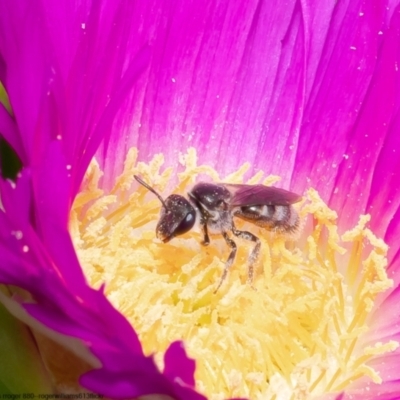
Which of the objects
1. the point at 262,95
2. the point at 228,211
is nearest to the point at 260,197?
the point at 228,211

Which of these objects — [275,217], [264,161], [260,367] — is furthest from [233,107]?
[260,367]

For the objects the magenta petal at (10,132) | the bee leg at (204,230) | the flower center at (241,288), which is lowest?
the flower center at (241,288)

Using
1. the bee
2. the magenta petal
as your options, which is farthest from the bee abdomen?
the magenta petal

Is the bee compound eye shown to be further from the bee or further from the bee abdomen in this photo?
the bee abdomen

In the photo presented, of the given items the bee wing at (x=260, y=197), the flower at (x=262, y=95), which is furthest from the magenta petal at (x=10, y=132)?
the bee wing at (x=260, y=197)

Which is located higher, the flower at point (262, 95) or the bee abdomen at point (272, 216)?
the flower at point (262, 95)

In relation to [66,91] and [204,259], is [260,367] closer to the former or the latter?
[204,259]

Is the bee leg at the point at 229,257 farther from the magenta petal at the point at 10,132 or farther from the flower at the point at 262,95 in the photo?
the magenta petal at the point at 10,132
